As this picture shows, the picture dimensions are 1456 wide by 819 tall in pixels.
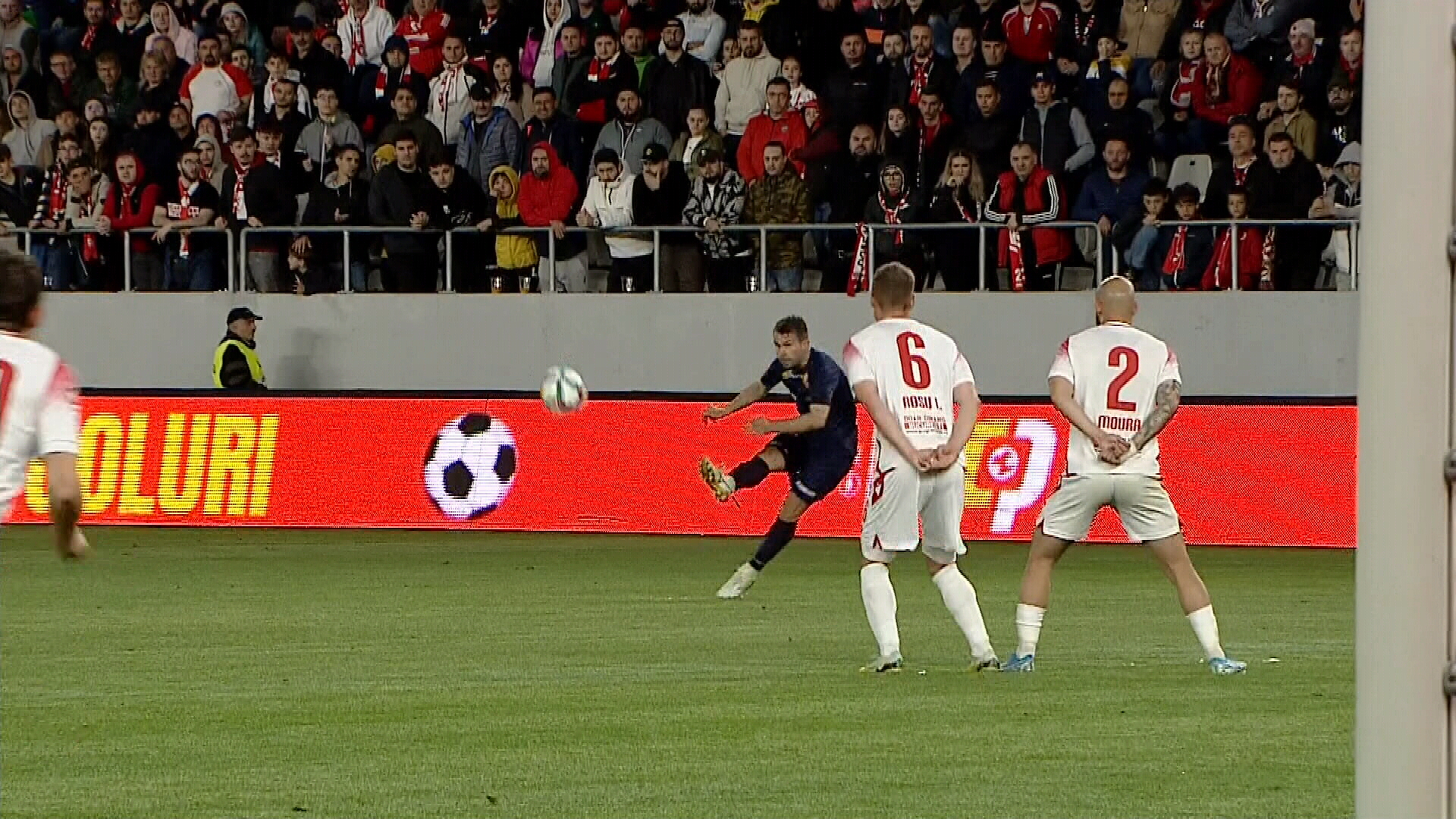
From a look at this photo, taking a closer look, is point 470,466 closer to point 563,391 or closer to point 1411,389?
point 563,391

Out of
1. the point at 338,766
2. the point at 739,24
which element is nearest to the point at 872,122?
the point at 739,24

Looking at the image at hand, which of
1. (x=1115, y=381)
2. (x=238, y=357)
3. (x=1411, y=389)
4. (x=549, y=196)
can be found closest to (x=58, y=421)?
(x=1411, y=389)

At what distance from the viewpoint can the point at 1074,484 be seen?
11922mm

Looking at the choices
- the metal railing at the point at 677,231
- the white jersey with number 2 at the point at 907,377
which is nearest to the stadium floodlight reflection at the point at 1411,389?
the white jersey with number 2 at the point at 907,377

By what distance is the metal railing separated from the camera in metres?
23.0

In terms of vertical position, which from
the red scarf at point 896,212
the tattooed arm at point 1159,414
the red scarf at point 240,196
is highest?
the red scarf at point 240,196

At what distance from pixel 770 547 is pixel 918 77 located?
8530 millimetres

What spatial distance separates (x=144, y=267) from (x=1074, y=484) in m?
16.5

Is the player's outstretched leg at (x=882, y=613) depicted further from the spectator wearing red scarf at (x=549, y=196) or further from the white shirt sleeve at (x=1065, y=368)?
the spectator wearing red scarf at (x=549, y=196)

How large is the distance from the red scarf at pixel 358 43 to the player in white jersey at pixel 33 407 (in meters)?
19.9

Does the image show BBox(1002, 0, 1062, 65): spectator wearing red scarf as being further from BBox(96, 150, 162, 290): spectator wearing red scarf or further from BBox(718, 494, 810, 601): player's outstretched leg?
BBox(96, 150, 162, 290): spectator wearing red scarf

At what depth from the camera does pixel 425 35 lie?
2609 cm

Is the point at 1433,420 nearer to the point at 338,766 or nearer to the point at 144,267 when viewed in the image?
the point at 338,766

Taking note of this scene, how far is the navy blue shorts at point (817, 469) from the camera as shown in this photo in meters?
16.7
